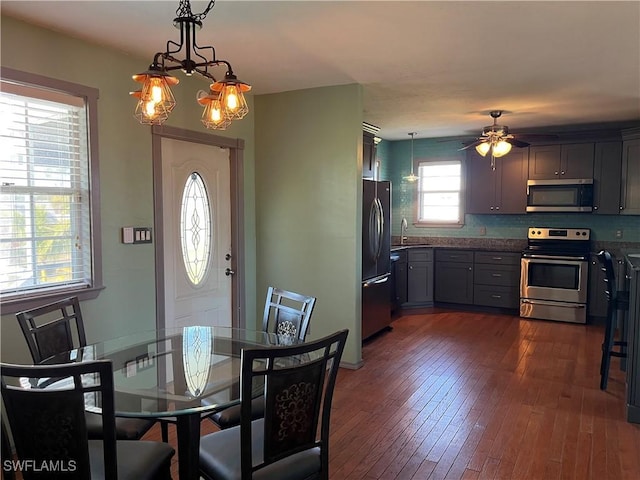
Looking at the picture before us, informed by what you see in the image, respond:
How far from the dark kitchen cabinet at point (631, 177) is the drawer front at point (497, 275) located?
1.48 meters

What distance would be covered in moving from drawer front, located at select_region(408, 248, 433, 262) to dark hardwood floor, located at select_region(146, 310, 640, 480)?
163cm

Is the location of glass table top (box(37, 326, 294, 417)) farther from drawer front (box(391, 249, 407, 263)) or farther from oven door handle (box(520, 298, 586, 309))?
oven door handle (box(520, 298, 586, 309))

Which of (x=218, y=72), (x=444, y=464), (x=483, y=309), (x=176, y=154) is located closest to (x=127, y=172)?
(x=176, y=154)

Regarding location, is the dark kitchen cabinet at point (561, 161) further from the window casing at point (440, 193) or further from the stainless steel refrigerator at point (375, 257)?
the stainless steel refrigerator at point (375, 257)

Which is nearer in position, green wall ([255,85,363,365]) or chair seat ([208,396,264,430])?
chair seat ([208,396,264,430])

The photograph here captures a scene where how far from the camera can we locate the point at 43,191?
2.91 meters

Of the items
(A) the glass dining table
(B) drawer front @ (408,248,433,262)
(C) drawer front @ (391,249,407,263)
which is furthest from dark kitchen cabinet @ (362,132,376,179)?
(A) the glass dining table

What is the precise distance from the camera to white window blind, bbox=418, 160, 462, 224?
721 centimetres

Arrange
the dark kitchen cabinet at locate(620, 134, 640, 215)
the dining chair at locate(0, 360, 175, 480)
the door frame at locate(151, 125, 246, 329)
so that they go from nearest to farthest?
the dining chair at locate(0, 360, 175, 480) < the door frame at locate(151, 125, 246, 329) < the dark kitchen cabinet at locate(620, 134, 640, 215)

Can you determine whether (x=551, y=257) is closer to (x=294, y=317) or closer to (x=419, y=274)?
(x=419, y=274)

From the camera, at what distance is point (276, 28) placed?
2887 millimetres

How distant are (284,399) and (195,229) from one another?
8.58 ft

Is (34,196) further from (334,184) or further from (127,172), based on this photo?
(334,184)

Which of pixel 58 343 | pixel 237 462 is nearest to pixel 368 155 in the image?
pixel 58 343
